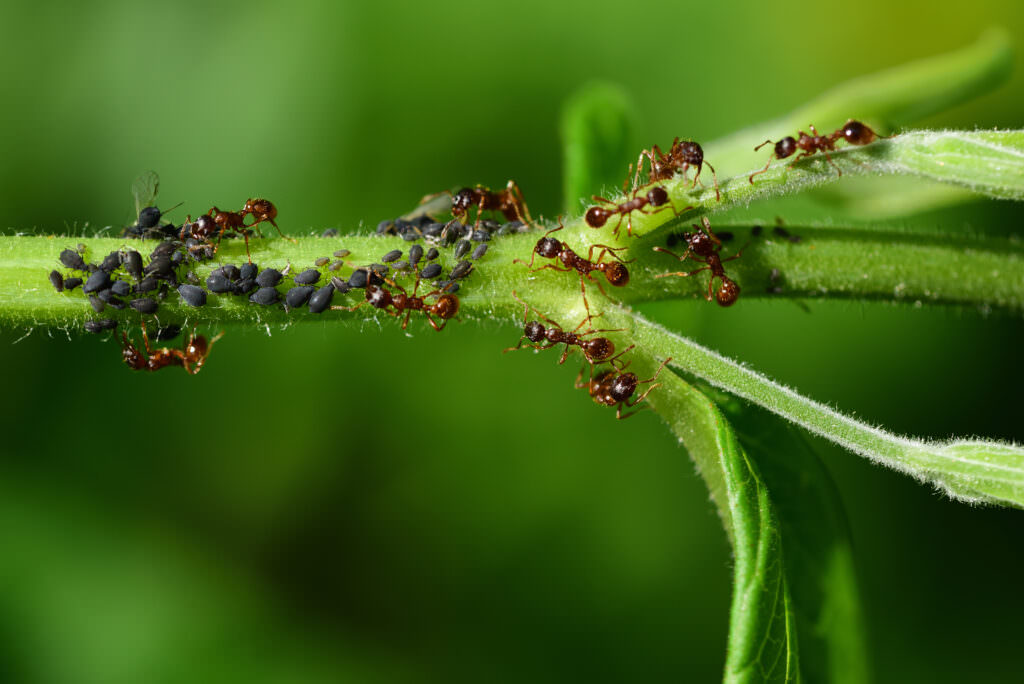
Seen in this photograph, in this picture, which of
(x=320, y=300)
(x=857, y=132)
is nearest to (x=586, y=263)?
(x=320, y=300)

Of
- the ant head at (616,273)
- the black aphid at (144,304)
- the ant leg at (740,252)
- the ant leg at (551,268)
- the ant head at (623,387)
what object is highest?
the ant leg at (740,252)

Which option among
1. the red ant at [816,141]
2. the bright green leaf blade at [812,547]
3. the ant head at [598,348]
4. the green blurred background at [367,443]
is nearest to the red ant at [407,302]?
the ant head at [598,348]

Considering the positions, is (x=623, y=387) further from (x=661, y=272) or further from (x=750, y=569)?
(x=750, y=569)

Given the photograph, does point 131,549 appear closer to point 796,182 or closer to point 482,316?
point 482,316

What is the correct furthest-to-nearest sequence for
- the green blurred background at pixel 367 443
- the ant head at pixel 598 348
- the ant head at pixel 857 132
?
1. the green blurred background at pixel 367 443
2. the ant head at pixel 857 132
3. the ant head at pixel 598 348

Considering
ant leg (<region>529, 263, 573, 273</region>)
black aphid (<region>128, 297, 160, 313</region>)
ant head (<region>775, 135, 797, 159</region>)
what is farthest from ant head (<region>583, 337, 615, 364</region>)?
black aphid (<region>128, 297, 160, 313</region>)

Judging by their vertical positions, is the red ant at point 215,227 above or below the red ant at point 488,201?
below

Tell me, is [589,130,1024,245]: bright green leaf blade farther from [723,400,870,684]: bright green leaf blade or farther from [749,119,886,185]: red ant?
[723,400,870,684]: bright green leaf blade

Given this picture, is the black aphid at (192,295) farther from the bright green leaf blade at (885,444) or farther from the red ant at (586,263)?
the bright green leaf blade at (885,444)
